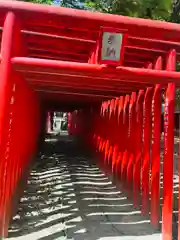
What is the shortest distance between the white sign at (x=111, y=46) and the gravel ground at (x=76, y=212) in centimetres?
231

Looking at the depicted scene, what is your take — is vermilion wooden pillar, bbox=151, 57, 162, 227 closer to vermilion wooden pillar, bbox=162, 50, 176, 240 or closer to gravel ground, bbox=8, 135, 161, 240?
gravel ground, bbox=8, 135, 161, 240

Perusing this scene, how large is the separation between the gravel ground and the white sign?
2.31 meters

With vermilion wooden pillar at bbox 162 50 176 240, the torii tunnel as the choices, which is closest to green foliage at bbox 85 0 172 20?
the torii tunnel

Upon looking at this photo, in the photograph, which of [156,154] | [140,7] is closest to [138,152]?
[156,154]

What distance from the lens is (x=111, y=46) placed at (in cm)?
377

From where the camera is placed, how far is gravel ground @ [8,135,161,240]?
4.70m

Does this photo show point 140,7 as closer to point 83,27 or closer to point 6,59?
point 83,27

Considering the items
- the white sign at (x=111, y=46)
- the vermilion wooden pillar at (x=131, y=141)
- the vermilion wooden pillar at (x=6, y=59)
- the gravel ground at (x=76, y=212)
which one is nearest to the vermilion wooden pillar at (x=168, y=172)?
the gravel ground at (x=76, y=212)

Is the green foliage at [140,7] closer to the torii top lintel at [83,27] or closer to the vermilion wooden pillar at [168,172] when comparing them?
the torii top lintel at [83,27]

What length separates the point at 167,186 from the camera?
4.48 meters

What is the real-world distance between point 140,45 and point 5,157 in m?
2.20

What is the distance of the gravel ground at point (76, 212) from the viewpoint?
15.4 ft

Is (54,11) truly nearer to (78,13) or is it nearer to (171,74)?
(78,13)

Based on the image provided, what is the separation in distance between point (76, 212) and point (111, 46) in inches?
119
